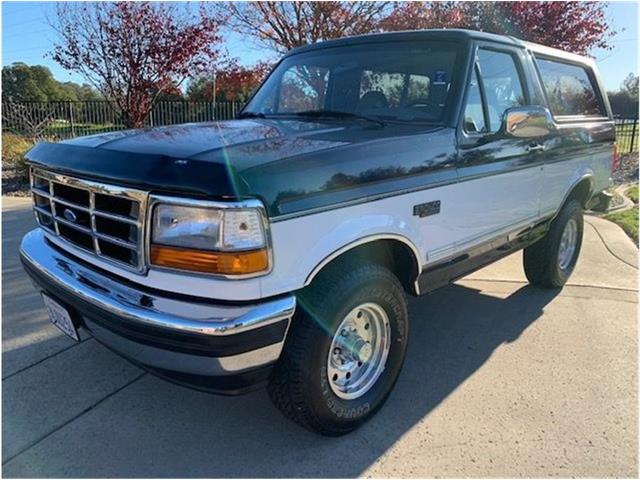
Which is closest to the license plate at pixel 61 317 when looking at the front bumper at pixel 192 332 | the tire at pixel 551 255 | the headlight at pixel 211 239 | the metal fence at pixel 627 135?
the front bumper at pixel 192 332

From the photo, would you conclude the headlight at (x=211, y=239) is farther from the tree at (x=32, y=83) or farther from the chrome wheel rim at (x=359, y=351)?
the tree at (x=32, y=83)

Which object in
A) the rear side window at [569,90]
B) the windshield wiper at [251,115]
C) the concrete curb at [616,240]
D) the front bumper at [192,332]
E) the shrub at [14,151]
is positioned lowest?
the concrete curb at [616,240]

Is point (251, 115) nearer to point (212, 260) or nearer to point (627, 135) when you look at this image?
point (212, 260)

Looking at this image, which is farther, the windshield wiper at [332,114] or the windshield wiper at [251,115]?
the windshield wiper at [251,115]

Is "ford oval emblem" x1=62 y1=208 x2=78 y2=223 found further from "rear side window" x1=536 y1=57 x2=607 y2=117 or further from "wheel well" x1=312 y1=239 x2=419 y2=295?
"rear side window" x1=536 y1=57 x2=607 y2=117

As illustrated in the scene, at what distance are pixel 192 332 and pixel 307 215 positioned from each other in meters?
0.67

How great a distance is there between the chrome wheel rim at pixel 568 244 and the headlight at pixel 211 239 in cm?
383

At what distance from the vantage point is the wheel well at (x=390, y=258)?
252 cm

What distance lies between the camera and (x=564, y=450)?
258cm

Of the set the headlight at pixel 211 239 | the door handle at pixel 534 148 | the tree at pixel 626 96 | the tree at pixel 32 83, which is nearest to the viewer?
the headlight at pixel 211 239

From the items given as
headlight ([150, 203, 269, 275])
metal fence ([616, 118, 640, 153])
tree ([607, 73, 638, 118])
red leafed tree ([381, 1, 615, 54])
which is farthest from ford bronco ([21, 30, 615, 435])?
tree ([607, 73, 638, 118])

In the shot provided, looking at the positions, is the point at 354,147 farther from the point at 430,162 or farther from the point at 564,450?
the point at 564,450

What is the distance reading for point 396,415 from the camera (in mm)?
2857

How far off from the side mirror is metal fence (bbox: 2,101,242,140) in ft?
34.3
